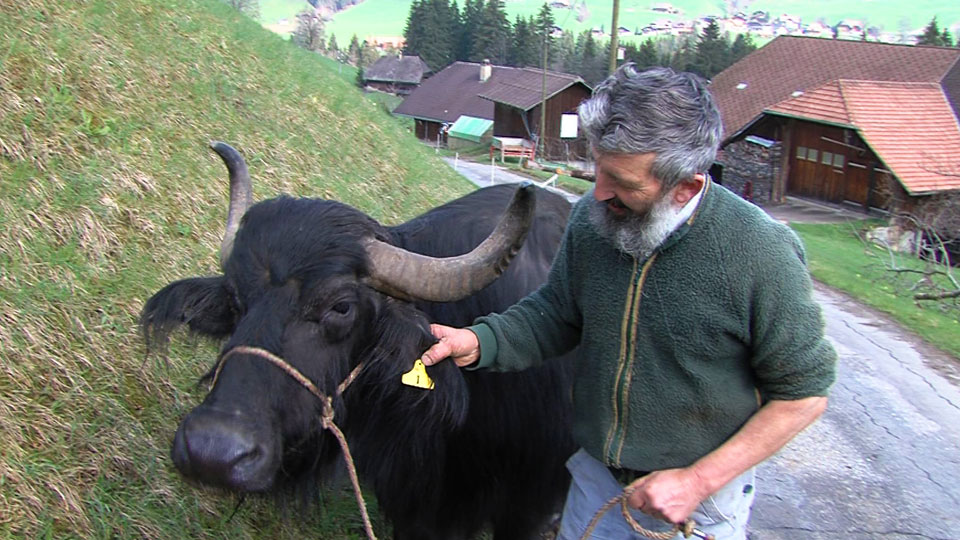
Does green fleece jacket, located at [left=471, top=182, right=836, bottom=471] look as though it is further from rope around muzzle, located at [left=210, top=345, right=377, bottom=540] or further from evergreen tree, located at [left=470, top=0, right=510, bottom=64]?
evergreen tree, located at [left=470, top=0, right=510, bottom=64]

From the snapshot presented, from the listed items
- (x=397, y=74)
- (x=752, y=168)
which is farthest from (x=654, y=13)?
(x=752, y=168)

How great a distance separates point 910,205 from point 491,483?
25637mm

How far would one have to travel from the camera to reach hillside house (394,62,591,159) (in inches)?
1770

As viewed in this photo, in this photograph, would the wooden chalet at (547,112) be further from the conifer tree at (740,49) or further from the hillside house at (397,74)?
the hillside house at (397,74)

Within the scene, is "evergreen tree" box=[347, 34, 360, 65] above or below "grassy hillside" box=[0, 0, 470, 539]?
above

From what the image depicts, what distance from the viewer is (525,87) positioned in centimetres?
4797

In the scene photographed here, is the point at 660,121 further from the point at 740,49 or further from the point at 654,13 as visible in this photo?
the point at 654,13

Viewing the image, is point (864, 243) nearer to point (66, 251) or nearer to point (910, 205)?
point (910, 205)

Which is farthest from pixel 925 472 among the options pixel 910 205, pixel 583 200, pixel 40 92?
pixel 910 205

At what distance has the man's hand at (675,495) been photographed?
230cm

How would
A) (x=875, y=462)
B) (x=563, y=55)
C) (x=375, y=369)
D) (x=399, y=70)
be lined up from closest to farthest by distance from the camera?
(x=375, y=369), (x=875, y=462), (x=399, y=70), (x=563, y=55)

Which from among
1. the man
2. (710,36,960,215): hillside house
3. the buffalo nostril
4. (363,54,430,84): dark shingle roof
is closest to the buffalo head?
the buffalo nostril

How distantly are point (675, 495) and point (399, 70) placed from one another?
73.3 meters

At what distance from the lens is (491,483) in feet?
12.3
